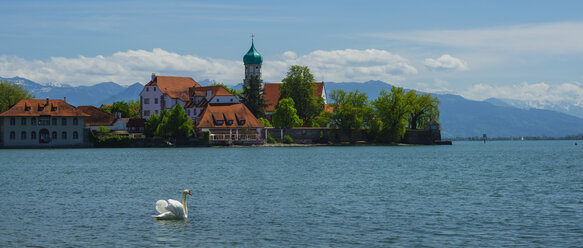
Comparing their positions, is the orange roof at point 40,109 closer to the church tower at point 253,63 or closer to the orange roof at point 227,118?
the orange roof at point 227,118

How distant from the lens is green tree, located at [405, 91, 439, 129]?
13200 cm

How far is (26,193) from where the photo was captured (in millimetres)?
37500

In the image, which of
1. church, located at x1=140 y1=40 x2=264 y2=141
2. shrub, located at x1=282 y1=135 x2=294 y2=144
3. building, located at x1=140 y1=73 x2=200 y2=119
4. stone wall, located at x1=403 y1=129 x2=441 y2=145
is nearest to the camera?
church, located at x1=140 y1=40 x2=264 y2=141

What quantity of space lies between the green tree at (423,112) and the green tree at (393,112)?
2.78m

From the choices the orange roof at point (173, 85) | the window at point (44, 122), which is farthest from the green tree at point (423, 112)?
the window at point (44, 122)

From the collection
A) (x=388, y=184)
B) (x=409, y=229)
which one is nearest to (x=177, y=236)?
(x=409, y=229)

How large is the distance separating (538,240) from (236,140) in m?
103

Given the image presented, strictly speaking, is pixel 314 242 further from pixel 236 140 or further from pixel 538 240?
pixel 236 140

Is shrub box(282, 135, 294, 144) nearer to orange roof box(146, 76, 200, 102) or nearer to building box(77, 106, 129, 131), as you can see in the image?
orange roof box(146, 76, 200, 102)

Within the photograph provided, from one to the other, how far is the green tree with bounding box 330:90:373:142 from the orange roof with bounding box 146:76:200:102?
3450cm

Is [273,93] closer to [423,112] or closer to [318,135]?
[318,135]

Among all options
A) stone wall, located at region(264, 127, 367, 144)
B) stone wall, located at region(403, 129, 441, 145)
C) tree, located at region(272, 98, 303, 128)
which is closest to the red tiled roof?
tree, located at region(272, 98, 303, 128)

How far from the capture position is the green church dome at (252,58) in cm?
15612

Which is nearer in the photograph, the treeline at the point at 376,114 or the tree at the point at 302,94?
the treeline at the point at 376,114
